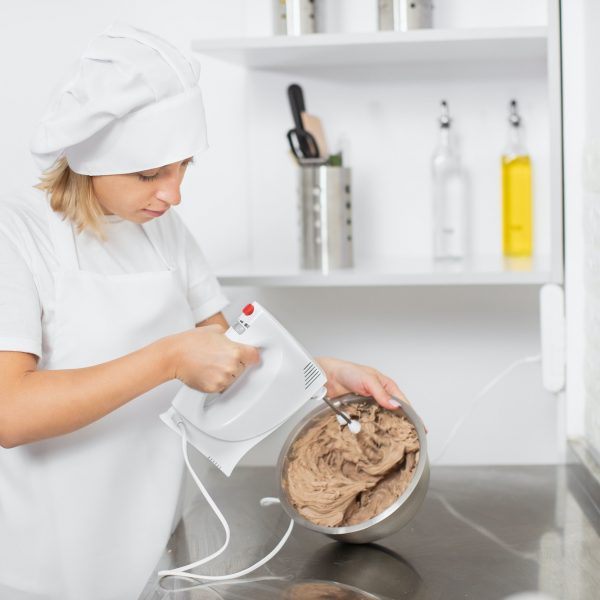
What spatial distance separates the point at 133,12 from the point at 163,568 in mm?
1203

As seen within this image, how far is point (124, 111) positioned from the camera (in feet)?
3.88

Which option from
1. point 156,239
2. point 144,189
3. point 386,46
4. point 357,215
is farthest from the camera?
point 357,215

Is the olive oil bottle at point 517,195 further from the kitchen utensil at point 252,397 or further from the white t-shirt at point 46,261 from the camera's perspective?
the kitchen utensil at point 252,397

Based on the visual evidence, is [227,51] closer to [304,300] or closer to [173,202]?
[173,202]

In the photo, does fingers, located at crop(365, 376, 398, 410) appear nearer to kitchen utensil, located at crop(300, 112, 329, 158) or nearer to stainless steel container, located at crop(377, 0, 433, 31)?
kitchen utensil, located at crop(300, 112, 329, 158)

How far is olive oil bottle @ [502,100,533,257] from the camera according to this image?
181 cm

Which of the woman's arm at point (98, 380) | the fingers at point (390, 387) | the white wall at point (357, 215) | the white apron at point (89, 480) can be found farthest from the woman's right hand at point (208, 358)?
the white wall at point (357, 215)

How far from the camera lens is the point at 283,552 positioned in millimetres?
1320

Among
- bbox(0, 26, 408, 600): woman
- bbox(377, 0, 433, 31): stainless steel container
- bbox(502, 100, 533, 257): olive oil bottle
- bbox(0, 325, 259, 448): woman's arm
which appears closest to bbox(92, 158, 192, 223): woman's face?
bbox(0, 26, 408, 600): woman

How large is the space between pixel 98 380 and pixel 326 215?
69 cm

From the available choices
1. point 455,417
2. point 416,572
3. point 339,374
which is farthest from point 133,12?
point 416,572

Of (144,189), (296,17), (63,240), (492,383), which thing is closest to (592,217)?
(492,383)

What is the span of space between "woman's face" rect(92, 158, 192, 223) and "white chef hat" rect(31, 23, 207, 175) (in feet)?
0.10

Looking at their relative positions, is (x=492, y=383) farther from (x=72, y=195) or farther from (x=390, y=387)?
(x=72, y=195)
